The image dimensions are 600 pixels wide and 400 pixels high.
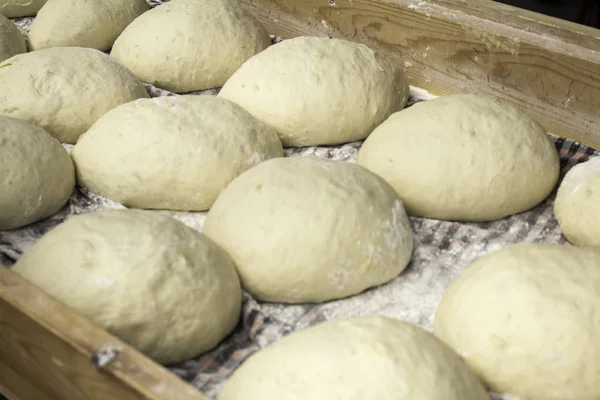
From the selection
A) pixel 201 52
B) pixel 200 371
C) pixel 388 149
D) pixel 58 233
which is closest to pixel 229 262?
pixel 200 371

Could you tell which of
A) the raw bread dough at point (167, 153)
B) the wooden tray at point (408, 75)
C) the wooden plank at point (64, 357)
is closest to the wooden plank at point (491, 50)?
the wooden tray at point (408, 75)

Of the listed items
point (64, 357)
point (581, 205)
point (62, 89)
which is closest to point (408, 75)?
point (581, 205)

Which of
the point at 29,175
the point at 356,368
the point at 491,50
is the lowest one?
the point at 29,175

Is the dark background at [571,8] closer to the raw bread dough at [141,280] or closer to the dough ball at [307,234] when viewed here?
the dough ball at [307,234]

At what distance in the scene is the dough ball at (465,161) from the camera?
4.71 ft

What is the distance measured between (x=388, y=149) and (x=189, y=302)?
0.61 meters

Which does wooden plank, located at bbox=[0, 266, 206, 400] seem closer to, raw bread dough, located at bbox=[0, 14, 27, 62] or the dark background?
raw bread dough, located at bbox=[0, 14, 27, 62]

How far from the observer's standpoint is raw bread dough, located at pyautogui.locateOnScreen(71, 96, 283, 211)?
→ 1443 mm

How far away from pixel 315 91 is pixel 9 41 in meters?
0.94

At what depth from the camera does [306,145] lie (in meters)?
1.70

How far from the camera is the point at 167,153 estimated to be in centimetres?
144

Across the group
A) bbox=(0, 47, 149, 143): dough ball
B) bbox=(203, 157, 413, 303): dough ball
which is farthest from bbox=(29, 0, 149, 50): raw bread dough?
bbox=(203, 157, 413, 303): dough ball

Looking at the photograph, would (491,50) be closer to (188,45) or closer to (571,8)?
(188,45)

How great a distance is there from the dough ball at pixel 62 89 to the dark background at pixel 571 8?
6.45ft
